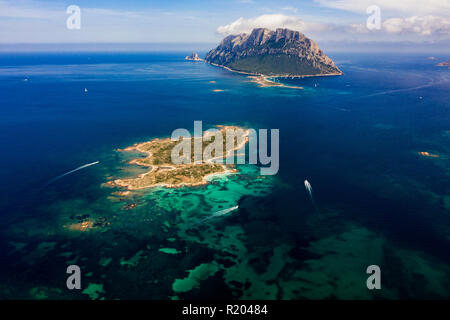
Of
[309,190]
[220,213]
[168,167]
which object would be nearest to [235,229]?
[220,213]

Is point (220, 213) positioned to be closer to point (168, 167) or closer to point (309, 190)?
point (309, 190)

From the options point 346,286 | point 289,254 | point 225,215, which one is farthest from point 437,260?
point 225,215

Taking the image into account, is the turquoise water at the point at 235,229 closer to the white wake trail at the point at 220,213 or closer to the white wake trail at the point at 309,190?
the white wake trail at the point at 220,213

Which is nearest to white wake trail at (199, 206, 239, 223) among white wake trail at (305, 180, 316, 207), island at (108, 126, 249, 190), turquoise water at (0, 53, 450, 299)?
turquoise water at (0, 53, 450, 299)

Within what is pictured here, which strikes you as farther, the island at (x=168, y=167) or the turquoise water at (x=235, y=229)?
the island at (x=168, y=167)

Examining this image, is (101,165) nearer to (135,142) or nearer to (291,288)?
(135,142)

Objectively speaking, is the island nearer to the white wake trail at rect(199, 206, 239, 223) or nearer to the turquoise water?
the turquoise water

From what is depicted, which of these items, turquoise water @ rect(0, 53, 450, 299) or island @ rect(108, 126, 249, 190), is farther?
island @ rect(108, 126, 249, 190)

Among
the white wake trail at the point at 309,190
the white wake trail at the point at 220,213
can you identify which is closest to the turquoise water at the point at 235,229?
the white wake trail at the point at 220,213
